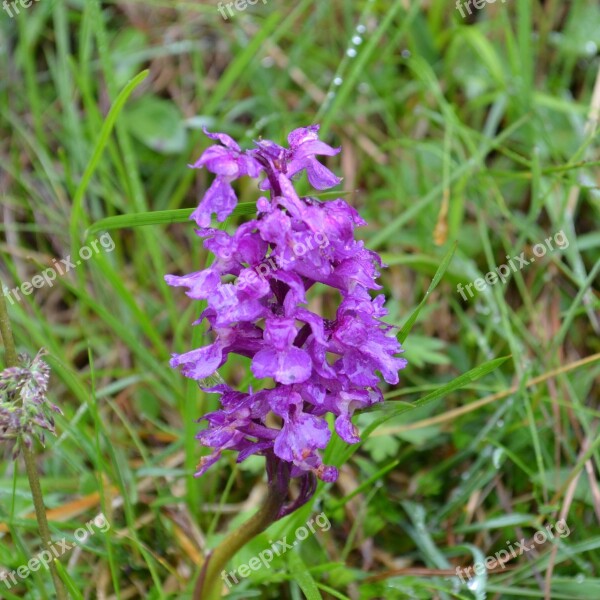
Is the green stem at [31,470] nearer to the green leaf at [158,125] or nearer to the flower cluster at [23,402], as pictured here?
the flower cluster at [23,402]

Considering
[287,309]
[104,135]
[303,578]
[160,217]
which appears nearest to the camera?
[287,309]

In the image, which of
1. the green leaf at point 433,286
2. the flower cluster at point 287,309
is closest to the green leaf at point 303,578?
the flower cluster at point 287,309

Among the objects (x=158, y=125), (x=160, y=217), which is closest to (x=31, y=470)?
(x=160, y=217)

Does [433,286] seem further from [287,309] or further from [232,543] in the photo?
[232,543]

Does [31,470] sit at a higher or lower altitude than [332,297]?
higher

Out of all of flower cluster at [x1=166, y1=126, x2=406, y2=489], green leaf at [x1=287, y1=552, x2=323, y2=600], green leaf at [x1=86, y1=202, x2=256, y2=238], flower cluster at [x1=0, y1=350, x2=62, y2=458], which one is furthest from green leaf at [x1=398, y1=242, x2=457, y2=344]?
flower cluster at [x1=0, y1=350, x2=62, y2=458]

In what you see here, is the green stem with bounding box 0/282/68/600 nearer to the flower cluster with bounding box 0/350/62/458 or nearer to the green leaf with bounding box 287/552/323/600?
the flower cluster with bounding box 0/350/62/458

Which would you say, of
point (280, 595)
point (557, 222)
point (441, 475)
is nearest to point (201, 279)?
point (280, 595)
